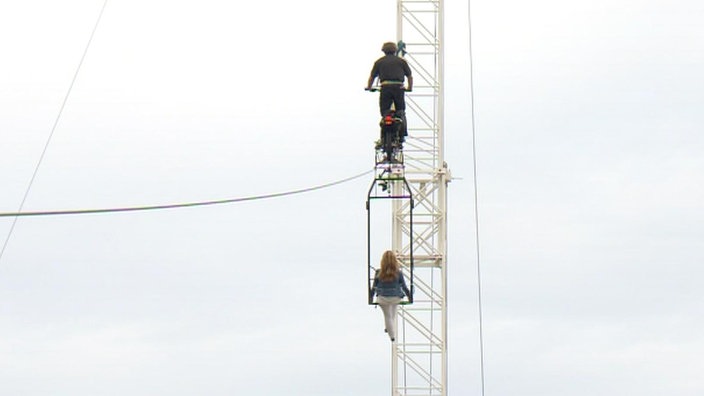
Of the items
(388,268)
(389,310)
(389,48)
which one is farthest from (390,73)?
(389,310)

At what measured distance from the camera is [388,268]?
2581 cm

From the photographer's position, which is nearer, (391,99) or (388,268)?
(388,268)

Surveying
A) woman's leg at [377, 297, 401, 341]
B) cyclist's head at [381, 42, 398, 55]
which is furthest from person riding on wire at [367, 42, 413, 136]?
woman's leg at [377, 297, 401, 341]

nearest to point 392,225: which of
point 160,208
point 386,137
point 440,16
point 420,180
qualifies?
point 420,180

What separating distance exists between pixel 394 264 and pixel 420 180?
23.3 ft

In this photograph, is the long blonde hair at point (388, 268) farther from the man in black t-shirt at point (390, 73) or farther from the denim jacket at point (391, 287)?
the man in black t-shirt at point (390, 73)

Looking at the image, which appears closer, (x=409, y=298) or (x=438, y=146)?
(x=409, y=298)

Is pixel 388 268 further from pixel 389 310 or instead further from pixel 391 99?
pixel 391 99

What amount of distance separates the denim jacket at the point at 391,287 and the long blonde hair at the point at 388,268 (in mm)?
70

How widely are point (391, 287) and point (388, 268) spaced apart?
314 millimetres

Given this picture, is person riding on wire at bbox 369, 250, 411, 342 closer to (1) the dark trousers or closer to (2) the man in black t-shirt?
(1) the dark trousers

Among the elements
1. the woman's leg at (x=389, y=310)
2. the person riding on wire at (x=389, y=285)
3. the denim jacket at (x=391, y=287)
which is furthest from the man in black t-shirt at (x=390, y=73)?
the woman's leg at (x=389, y=310)

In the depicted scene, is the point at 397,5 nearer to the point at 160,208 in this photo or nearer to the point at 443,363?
the point at 443,363

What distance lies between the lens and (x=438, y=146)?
32.8 meters
